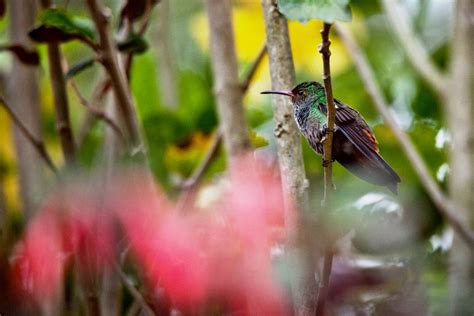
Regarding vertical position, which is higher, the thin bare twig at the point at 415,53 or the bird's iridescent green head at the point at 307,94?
the bird's iridescent green head at the point at 307,94

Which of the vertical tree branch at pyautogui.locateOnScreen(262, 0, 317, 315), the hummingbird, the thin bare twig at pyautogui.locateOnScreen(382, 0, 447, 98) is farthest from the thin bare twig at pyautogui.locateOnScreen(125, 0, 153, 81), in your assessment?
the thin bare twig at pyautogui.locateOnScreen(382, 0, 447, 98)

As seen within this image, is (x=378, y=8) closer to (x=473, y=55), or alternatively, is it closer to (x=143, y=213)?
(x=473, y=55)

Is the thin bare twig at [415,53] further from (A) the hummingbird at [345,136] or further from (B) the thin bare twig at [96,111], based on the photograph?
(A) the hummingbird at [345,136]

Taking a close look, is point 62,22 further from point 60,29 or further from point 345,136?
point 345,136

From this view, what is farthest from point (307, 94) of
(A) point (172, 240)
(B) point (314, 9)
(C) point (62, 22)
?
(C) point (62, 22)

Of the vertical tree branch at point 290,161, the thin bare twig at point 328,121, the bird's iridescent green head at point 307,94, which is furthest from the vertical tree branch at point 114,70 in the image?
the thin bare twig at point 328,121
